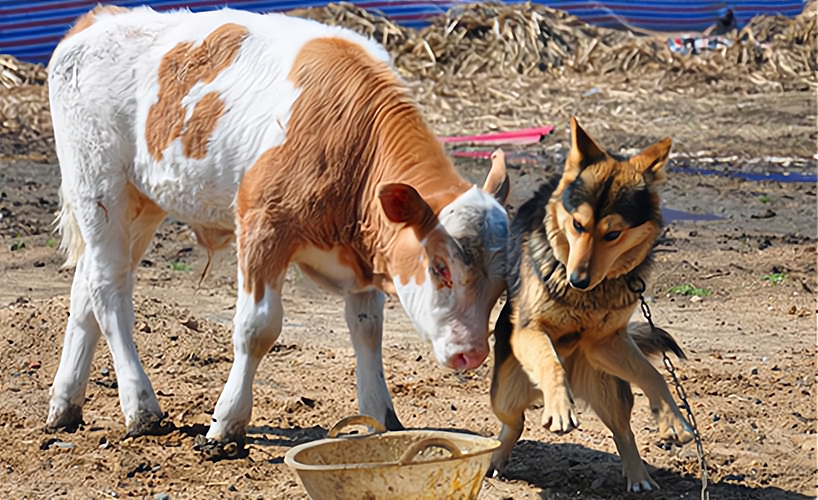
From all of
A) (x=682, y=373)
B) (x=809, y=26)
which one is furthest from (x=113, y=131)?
(x=809, y=26)

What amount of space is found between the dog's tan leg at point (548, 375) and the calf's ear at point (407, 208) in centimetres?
69

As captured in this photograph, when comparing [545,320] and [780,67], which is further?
[780,67]

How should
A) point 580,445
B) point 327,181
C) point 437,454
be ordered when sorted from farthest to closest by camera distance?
point 580,445 → point 327,181 → point 437,454

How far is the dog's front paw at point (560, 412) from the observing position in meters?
5.54

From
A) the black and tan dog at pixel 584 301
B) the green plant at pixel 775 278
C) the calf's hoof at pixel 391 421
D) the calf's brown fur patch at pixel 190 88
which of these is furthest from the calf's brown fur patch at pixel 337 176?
the green plant at pixel 775 278

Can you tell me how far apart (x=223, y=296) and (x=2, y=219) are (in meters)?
4.47

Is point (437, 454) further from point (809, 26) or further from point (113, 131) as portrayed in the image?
point (809, 26)

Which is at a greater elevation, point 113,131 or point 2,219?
point 113,131

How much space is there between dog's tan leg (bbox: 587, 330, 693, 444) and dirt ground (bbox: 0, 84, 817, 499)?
53cm

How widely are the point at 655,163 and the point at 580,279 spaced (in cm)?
67

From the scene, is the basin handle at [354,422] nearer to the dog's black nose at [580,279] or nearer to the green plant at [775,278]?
the dog's black nose at [580,279]

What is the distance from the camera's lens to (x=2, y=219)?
14.7 metres

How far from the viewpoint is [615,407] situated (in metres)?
6.45

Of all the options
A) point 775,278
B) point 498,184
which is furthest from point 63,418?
point 775,278
